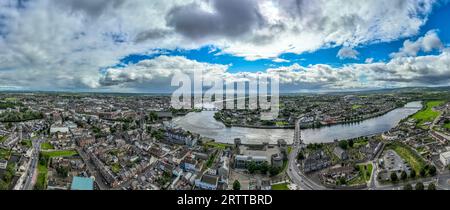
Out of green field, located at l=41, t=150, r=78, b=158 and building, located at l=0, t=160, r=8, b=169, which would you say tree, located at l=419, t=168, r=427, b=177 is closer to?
green field, located at l=41, t=150, r=78, b=158

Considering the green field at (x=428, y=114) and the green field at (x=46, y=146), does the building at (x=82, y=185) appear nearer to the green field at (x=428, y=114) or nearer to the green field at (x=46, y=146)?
the green field at (x=46, y=146)

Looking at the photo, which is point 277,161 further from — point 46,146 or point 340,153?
point 46,146

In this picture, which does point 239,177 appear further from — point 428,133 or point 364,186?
point 428,133

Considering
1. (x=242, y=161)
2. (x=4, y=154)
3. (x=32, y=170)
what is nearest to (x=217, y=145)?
(x=242, y=161)

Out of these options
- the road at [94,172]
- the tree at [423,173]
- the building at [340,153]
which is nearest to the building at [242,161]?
the building at [340,153]

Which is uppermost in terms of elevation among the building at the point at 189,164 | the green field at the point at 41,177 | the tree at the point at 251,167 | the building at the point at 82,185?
the building at the point at 82,185

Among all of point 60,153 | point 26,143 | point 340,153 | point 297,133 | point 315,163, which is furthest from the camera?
point 297,133

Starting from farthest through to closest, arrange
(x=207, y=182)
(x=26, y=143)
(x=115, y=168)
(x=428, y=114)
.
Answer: (x=428, y=114) → (x=26, y=143) → (x=115, y=168) → (x=207, y=182)
